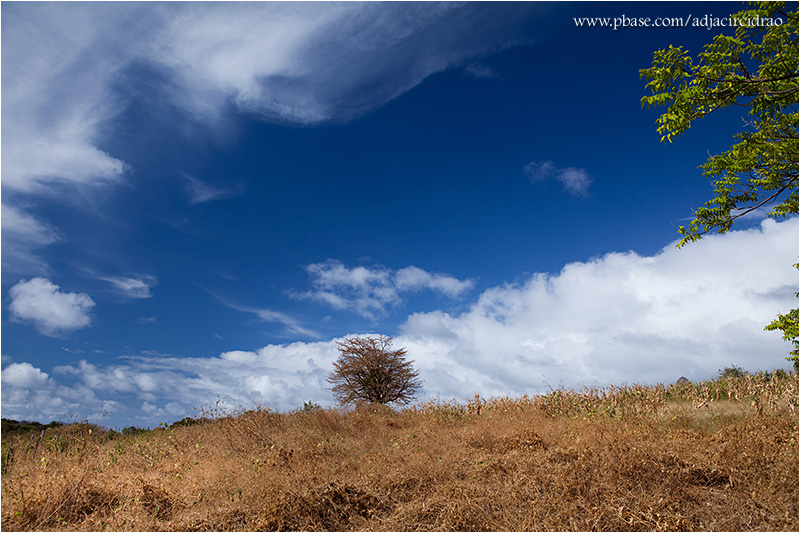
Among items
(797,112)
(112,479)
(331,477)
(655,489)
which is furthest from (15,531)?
(797,112)

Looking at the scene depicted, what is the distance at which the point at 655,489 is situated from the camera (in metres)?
7.19

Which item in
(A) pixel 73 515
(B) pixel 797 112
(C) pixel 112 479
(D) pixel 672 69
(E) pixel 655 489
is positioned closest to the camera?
(E) pixel 655 489

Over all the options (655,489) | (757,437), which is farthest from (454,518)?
(757,437)

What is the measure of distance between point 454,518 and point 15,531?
24.4ft

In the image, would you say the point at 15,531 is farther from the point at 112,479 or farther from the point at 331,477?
the point at 331,477

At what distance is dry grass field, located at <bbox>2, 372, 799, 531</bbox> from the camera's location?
6.82m

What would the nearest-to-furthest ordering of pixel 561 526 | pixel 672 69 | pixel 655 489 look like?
1. pixel 561 526
2. pixel 655 489
3. pixel 672 69

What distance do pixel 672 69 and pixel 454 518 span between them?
10252mm

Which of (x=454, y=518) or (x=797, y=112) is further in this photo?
(x=797, y=112)

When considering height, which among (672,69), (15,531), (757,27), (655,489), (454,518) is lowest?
(15,531)

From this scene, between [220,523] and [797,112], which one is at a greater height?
[797,112]

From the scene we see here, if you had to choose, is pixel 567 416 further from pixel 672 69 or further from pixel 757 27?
pixel 757 27

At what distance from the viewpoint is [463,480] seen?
323 inches

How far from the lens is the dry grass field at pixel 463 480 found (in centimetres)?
682
